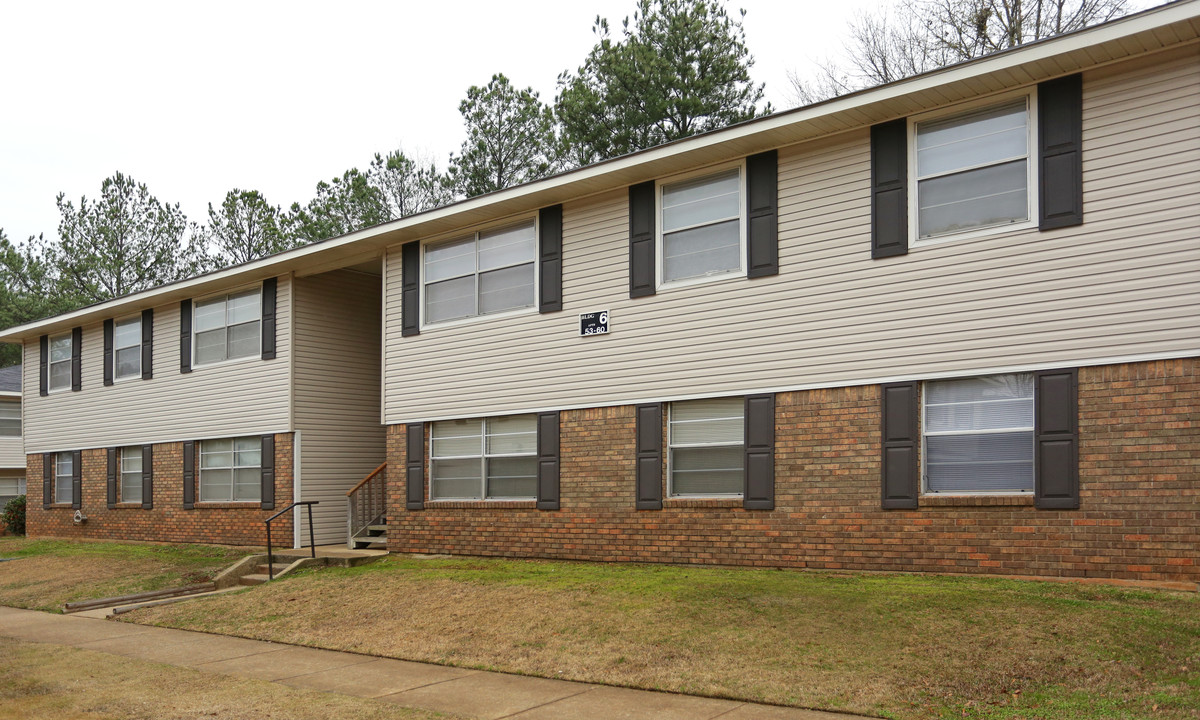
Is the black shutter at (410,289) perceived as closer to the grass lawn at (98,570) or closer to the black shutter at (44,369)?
the grass lawn at (98,570)

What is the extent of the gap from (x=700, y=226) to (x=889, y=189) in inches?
101

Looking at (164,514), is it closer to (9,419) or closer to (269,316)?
(269,316)

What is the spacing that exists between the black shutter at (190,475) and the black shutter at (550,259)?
387 inches

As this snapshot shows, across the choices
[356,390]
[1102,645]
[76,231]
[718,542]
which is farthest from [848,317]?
[76,231]

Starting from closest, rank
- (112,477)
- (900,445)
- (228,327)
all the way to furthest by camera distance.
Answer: (900,445), (228,327), (112,477)

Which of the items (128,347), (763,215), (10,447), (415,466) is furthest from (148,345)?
(763,215)

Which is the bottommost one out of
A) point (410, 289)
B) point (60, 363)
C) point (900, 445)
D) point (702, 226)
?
point (900, 445)

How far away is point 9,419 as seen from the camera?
32.6 meters

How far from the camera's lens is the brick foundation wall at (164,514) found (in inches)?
741

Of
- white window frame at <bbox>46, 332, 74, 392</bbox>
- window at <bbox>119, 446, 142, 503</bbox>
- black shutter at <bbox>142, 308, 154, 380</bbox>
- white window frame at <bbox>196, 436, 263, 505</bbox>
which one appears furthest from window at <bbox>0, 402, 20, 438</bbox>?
white window frame at <bbox>196, 436, 263, 505</bbox>

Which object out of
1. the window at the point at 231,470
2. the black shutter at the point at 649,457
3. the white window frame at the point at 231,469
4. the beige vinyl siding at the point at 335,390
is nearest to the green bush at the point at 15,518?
the white window frame at the point at 231,469

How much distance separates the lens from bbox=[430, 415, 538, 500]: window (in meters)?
14.9

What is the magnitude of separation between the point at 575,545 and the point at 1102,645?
300 inches

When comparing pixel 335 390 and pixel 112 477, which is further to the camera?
pixel 112 477
